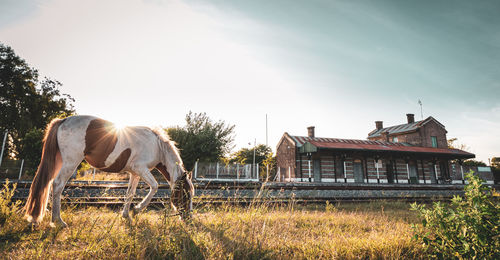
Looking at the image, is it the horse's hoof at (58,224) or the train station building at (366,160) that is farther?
the train station building at (366,160)

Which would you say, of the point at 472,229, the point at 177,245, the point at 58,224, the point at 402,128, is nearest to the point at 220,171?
the point at 58,224

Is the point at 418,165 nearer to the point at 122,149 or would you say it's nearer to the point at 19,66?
the point at 122,149

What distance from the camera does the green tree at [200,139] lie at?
21.0 m

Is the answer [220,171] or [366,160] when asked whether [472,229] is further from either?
[366,160]

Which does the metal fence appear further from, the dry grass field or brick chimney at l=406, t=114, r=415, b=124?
brick chimney at l=406, t=114, r=415, b=124

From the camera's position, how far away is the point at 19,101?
2330 cm

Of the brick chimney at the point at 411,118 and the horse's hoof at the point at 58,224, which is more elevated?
the brick chimney at the point at 411,118

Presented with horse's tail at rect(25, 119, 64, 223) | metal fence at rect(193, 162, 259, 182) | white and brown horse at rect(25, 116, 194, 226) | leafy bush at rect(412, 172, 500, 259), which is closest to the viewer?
leafy bush at rect(412, 172, 500, 259)

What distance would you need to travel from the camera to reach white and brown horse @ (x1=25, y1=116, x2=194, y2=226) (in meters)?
3.19

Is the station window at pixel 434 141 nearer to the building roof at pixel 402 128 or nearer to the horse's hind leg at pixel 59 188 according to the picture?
the building roof at pixel 402 128

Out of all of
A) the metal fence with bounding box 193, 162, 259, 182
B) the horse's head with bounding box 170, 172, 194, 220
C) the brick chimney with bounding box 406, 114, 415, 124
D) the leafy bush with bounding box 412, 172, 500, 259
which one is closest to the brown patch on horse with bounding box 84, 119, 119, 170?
the horse's head with bounding box 170, 172, 194, 220

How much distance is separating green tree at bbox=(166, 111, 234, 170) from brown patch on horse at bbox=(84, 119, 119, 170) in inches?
665

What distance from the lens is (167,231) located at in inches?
91.4

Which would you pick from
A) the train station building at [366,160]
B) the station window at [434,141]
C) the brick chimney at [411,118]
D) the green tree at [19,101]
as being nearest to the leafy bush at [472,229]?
the train station building at [366,160]
